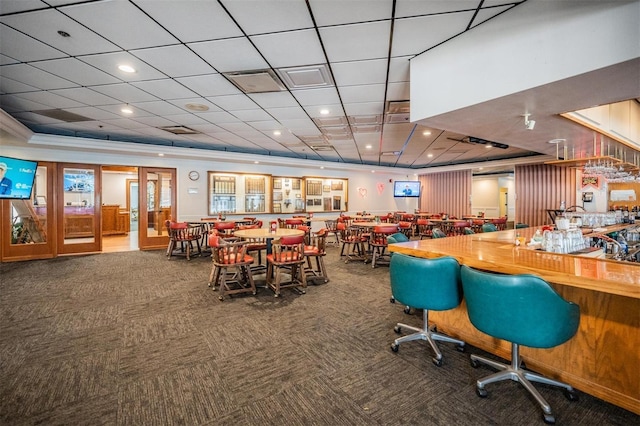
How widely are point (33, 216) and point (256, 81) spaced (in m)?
6.95

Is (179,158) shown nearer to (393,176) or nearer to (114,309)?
(114,309)

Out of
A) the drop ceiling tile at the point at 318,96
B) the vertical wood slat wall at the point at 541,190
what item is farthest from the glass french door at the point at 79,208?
the vertical wood slat wall at the point at 541,190

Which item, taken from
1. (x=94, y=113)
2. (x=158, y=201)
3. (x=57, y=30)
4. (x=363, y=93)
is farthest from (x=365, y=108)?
(x=158, y=201)

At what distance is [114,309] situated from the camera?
3.55 metres

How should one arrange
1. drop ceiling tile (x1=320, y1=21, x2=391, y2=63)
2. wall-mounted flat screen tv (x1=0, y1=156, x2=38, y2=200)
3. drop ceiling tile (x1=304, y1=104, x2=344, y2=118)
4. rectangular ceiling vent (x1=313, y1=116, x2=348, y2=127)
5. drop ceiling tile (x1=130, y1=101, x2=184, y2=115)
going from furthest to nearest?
rectangular ceiling vent (x1=313, y1=116, x2=348, y2=127) < wall-mounted flat screen tv (x1=0, y1=156, x2=38, y2=200) < drop ceiling tile (x1=304, y1=104, x2=344, y2=118) < drop ceiling tile (x1=130, y1=101, x2=184, y2=115) < drop ceiling tile (x1=320, y1=21, x2=391, y2=63)

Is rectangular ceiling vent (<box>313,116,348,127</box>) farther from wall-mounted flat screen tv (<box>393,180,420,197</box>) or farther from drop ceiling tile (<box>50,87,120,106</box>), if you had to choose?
wall-mounted flat screen tv (<box>393,180,420,197</box>)

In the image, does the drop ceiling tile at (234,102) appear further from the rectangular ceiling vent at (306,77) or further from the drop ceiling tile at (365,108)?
the drop ceiling tile at (365,108)

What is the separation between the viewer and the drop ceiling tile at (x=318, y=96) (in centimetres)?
Result: 407

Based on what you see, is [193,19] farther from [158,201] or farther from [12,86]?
[158,201]

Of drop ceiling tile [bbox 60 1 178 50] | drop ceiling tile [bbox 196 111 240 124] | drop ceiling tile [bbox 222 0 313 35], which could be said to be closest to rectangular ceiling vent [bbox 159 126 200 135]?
drop ceiling tile [bbox 196 111 240 124]

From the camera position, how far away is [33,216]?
6.76 metres

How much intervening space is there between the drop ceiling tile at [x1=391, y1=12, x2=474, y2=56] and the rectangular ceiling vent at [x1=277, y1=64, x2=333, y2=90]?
893 millimetres

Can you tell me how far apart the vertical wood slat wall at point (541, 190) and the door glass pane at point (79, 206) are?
1313 centimetres

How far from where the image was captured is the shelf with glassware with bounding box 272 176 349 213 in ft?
32.3
